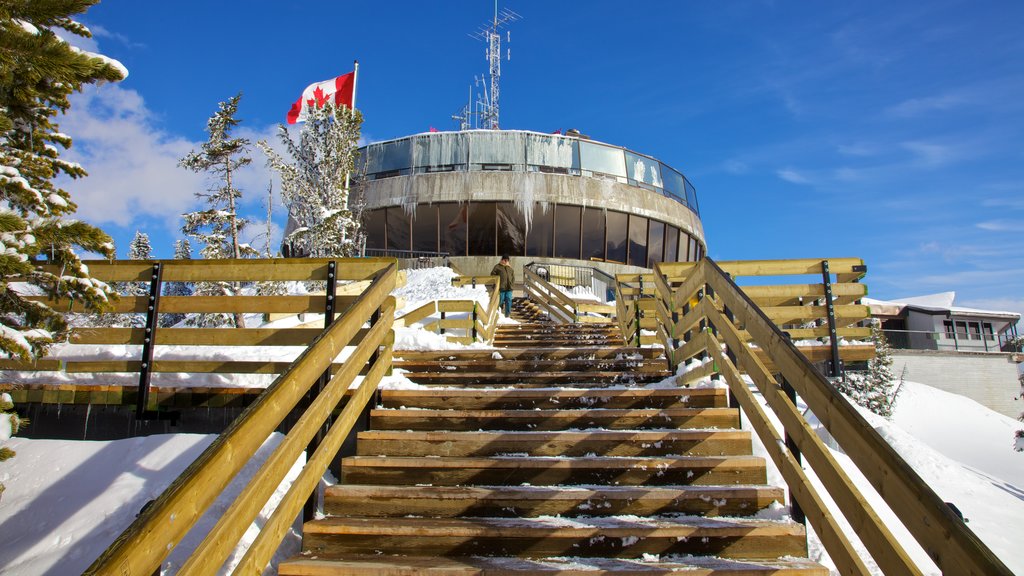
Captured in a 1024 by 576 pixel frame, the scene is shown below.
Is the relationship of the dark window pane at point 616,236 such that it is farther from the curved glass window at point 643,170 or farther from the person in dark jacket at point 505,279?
the person in dark jacket at point 505,279

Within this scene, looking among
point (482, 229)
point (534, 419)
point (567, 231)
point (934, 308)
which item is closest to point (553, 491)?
point (534, 419)

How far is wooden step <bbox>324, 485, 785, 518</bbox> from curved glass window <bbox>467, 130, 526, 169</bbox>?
2269 cm

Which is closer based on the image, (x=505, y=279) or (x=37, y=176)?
(x=37, y=176)

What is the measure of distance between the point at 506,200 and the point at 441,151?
12.7 ft

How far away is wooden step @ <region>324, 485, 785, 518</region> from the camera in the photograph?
3857 mm

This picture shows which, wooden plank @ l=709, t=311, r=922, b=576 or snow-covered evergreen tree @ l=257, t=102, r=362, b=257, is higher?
snow-covered evergreen tree @ l=257, t=102, r=362, b=257

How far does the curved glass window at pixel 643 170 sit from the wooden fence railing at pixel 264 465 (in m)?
23.7

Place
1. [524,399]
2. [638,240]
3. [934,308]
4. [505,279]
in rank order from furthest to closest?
[934,308], [638,240], [505,279], [524,399]

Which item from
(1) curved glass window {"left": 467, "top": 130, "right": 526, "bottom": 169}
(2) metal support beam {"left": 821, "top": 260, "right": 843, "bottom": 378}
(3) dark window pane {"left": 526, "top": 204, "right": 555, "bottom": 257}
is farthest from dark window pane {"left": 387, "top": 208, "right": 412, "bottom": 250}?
(2) metal support beam {"left": 821, "top": 260, "right": 843, "bottom": 378}

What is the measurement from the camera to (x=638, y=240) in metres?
26.9

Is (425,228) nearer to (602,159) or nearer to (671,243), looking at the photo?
(602,159)

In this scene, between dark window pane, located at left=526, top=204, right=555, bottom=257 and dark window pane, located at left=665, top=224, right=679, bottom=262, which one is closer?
dark window pane, located at left=526, top=204, right=555, bottom=257

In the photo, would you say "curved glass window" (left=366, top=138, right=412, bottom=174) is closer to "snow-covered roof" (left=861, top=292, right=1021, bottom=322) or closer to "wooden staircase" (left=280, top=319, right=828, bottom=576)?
"wooden staircase" (left=280, top=319, right=828, bottom=576)

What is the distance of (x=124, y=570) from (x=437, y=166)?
982 inches
